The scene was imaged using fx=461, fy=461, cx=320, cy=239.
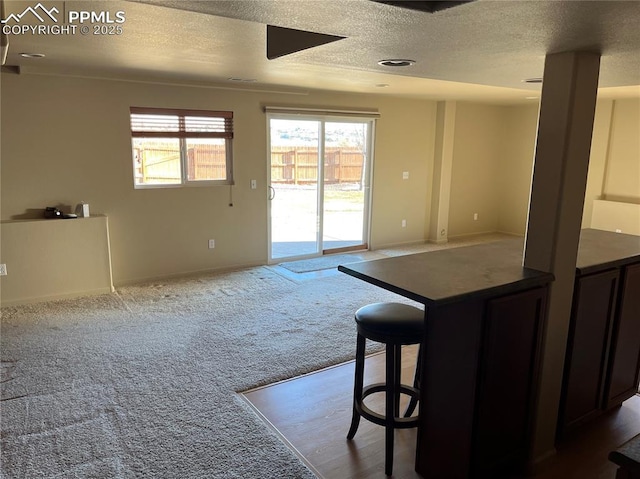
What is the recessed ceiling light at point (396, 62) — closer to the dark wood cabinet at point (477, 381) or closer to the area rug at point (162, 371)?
the dark wood cabinet at point (477, 381)

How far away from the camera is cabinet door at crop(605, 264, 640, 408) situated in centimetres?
266

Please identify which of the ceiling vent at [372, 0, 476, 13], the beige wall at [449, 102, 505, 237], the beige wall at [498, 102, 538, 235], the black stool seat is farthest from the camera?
the beige wall at [498, 102, 538, 235]

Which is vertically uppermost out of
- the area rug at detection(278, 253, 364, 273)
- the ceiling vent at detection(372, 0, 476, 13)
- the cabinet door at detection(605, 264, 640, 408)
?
the ceiling vent at detection(372, 0, 476, 13)

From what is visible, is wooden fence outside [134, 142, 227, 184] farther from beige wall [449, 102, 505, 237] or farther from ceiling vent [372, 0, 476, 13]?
ceiling vent [372, 0, 476, 13]

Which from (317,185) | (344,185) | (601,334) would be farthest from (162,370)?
(344,185)

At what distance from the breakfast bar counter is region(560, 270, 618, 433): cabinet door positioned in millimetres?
324

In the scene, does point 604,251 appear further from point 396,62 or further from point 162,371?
point 162,371

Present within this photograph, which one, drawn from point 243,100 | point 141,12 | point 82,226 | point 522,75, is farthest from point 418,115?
point 141,12

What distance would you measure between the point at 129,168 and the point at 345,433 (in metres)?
3.78

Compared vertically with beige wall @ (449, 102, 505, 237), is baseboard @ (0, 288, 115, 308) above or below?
below

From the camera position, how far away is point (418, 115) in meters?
7.21

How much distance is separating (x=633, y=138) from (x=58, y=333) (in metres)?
7.65

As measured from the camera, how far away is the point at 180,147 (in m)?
5.36

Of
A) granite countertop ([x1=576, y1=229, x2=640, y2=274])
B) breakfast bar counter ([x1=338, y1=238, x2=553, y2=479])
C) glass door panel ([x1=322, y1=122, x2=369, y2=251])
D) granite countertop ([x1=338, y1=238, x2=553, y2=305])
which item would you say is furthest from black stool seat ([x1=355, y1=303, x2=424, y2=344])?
glass door panel ([x1=322, y1=122, x2=369, y2=251])
